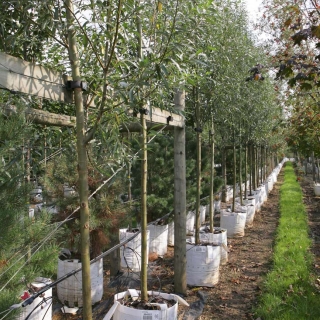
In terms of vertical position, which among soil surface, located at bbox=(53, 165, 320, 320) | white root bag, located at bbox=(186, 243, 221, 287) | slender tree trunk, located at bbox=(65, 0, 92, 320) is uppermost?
slender tree trunk, located at bbox=(65, 0, 92, 320)

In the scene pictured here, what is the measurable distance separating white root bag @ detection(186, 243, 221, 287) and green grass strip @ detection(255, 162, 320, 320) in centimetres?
70

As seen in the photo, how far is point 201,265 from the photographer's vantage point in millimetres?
4855

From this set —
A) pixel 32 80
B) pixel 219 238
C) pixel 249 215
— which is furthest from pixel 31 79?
pixel 249 215

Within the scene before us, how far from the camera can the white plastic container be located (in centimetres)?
430

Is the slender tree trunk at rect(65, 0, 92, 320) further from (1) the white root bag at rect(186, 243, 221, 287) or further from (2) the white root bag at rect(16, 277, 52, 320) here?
(1) the white root bag at rect(186, 243, 221, 287)

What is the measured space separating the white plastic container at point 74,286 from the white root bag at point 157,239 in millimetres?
2010

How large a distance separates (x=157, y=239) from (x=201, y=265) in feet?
5.34

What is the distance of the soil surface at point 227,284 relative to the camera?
164 inches

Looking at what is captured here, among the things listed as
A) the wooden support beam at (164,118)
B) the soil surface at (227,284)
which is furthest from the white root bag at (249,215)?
the wooden support beam at (164,118)

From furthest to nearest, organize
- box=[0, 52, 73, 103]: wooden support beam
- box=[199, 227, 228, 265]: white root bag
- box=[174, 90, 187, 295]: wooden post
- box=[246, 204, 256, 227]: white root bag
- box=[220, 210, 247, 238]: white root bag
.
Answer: box=[246, 204, 256, 227]: white root bag → box=[220, 210, 247, 238]: white root bag → box=[199, 227, 228, 265]: white root bag → box=[174, 90, 187, 295]: wooden post → box=[0, 52, 73, 103]: wooden support beam

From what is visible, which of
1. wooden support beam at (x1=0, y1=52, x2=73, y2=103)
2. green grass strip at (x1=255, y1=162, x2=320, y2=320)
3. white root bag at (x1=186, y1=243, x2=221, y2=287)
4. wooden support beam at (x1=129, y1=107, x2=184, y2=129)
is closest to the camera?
wooden support beam at (x1=0, y1=52, x2=73, y2=103)

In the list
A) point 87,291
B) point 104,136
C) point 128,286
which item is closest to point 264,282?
point 128,286

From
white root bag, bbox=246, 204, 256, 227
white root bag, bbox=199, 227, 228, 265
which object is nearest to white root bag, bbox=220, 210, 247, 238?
white root bag, bbox=246, 204, 256, 227

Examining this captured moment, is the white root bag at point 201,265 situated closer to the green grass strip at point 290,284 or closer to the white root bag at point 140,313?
the green grass strip at point 290,284
